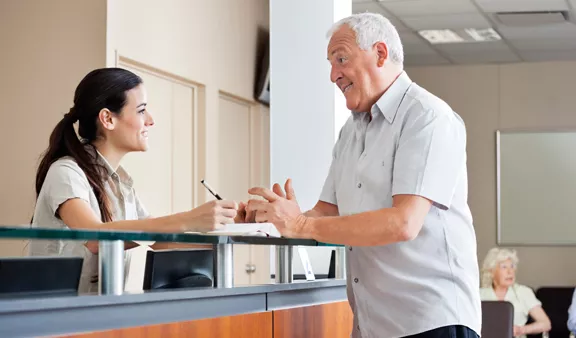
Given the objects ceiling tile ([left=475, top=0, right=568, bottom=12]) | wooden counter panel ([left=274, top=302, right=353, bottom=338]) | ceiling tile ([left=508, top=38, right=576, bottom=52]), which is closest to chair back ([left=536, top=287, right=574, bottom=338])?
ceiling tile ([left=508, top=38, right=576, bottom=52])

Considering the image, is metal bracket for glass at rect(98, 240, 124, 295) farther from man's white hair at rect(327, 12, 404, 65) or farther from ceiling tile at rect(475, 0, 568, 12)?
ceiling tile at rect(475, 0, 568, 12)

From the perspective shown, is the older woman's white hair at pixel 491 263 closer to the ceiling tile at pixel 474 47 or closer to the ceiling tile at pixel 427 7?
the ceiling tile at pixel 427 7

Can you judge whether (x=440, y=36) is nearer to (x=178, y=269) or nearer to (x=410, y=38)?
(x=410, y=38)

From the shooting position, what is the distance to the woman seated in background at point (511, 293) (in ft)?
24.7

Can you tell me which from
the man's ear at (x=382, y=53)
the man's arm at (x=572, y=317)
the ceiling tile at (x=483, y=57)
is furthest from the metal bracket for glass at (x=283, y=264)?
the ceiling tile at (x=483, y=57)

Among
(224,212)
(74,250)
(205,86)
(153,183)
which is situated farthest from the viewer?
(205,86)

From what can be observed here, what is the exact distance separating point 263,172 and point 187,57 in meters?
1.77

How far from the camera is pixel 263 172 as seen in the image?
7789 mm

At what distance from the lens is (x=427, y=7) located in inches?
295

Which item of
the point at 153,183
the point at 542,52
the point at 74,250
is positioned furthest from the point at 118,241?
the point at 542,52

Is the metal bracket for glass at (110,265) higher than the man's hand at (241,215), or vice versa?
the man's hand at (241,215)

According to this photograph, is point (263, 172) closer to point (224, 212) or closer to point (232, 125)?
point (232, 125)

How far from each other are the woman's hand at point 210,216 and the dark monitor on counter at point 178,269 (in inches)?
3.0

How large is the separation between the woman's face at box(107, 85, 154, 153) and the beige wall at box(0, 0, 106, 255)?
2216 mm
